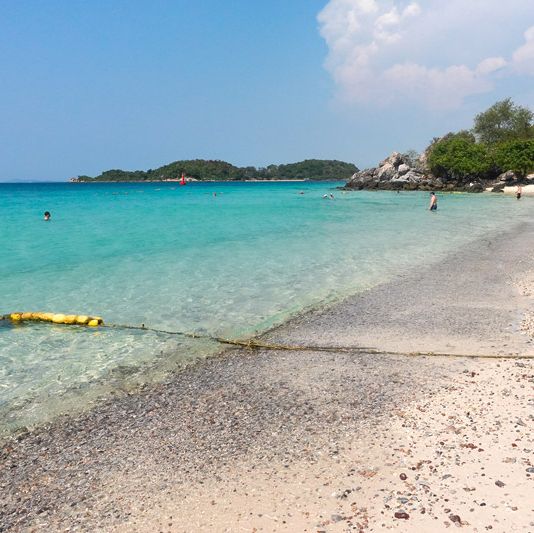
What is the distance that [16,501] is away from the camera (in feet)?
16.0

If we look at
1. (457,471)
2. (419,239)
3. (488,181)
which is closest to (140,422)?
(457,471)

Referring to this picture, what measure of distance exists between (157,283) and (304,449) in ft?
36.9

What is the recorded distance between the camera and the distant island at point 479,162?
7644 centimetres

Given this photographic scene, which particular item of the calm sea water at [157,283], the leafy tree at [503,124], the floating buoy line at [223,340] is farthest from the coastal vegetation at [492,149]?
the floating buoy line at [223,340]

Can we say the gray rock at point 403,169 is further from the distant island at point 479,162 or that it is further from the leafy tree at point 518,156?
the leafy tree at point 518,156

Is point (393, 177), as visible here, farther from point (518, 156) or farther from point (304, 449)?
point (304, 449)

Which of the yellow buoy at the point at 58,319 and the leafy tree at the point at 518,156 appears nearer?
the yellow buoy at the point at 58,319

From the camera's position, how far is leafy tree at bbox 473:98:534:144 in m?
94.9

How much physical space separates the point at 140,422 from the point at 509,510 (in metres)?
4.71

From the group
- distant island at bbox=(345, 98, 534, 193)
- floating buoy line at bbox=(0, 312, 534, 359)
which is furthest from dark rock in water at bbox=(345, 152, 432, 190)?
floating buoy line at bbox=(0, 312, 534, 359)

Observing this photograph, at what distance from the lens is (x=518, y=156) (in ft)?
244

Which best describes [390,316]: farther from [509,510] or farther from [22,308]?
[22,308]

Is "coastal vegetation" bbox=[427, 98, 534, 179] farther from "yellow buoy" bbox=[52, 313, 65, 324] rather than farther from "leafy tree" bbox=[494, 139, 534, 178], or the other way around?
"yellow buoy" bbox=[52, 313, 65, 324]

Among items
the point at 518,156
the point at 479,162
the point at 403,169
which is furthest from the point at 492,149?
the point at 403,169
